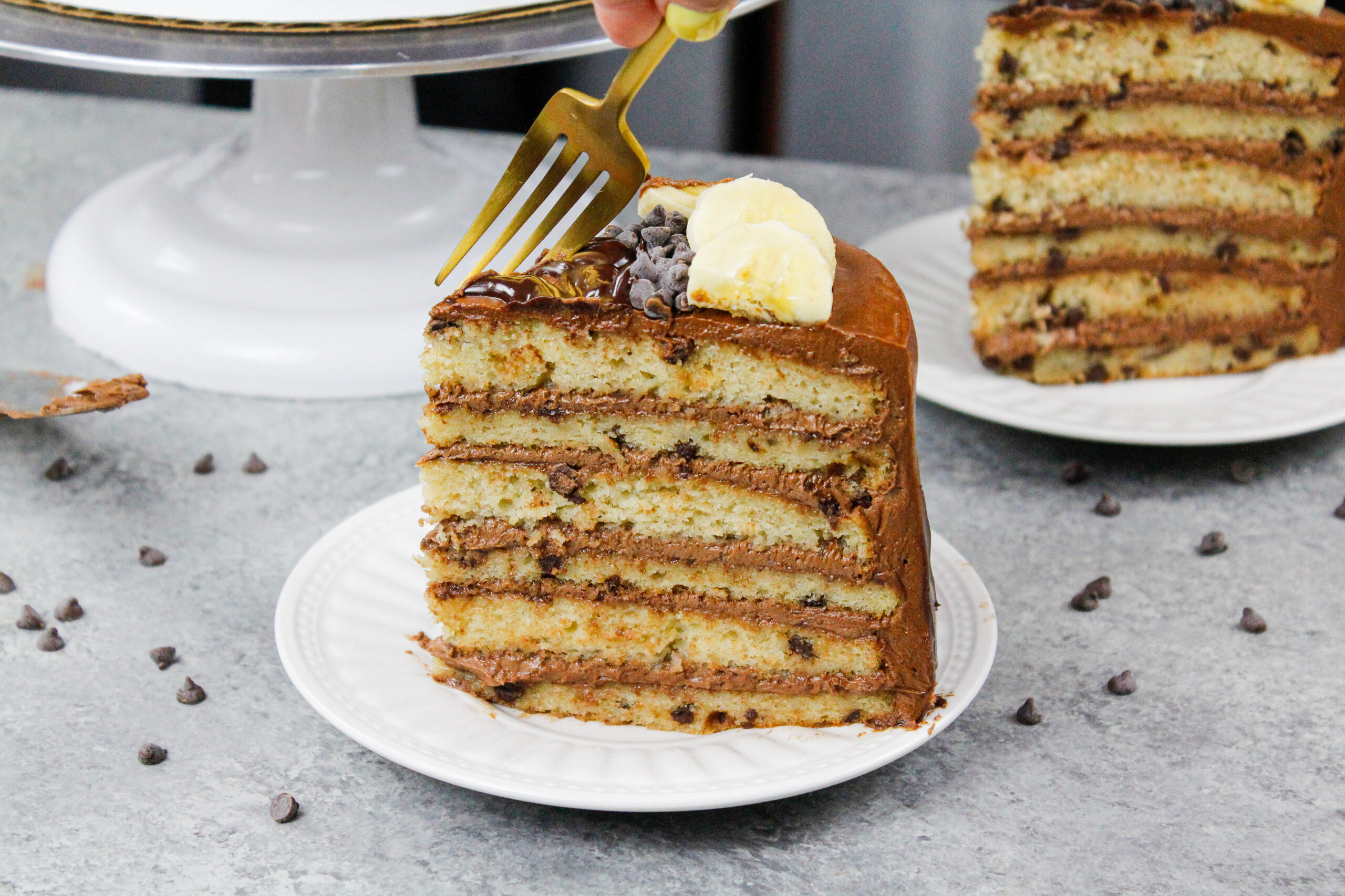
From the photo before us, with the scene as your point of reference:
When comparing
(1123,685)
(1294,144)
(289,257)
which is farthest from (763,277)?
(1294,144)

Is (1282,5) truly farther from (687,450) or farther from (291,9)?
(291,9)

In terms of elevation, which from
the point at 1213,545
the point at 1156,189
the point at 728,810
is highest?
the point at 1156,189

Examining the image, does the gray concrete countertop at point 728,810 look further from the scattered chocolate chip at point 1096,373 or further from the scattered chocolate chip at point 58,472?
the scattered chocolate chip at point 1096,373

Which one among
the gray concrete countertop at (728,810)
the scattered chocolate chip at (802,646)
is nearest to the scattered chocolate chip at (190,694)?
the gray concrete countertop at (728,810)

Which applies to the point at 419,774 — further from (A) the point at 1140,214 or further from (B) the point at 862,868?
(A) the point at 1140,214

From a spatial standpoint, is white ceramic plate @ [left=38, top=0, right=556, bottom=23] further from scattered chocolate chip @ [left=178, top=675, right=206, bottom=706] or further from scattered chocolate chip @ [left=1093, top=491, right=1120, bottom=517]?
scattered chocolate chip @ [left=1093, top=491, right=1120, bottom=517]

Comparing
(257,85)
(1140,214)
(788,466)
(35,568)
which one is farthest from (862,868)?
(257,85)

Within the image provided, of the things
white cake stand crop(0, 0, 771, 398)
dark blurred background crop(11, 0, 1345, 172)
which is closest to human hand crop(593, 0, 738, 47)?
white cake stand crop(0, 0, 771, 398)
